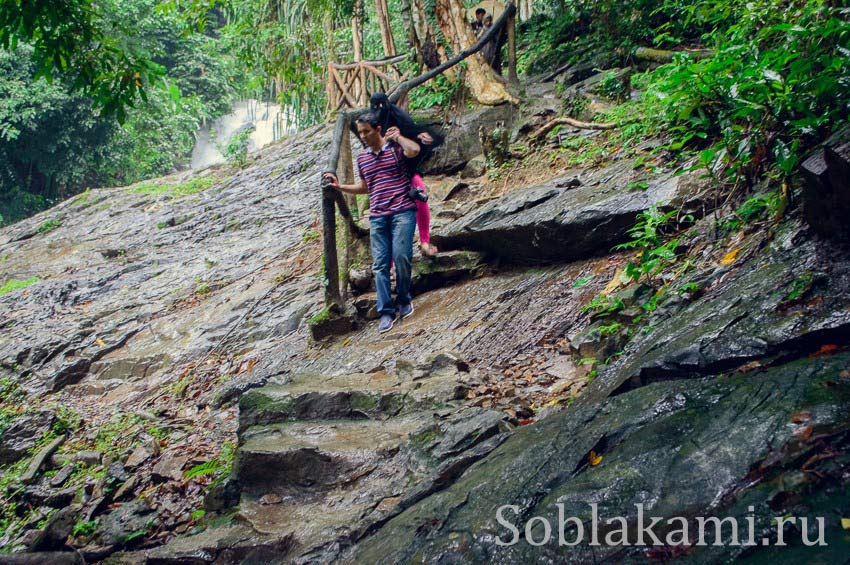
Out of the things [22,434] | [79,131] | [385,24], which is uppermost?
[385,24]

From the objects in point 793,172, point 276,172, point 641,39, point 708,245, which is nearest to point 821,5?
point 793,172

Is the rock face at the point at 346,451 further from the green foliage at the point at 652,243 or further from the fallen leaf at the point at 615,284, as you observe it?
the green foliage at the point at 652,243

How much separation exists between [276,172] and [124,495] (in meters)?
9.57

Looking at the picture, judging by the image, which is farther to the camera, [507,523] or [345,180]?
[345,180]

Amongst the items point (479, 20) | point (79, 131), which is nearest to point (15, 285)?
point (479, 20)

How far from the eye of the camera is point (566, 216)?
479 cm

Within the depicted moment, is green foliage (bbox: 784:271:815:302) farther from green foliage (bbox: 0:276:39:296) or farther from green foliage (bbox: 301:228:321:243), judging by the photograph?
green foliage (bbox: 0:276:39:296)

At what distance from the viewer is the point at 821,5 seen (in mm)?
3232

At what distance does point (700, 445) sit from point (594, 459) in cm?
39

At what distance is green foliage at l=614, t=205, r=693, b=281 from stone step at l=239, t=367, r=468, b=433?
4.29ft

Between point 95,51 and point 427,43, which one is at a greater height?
→ point 427,43

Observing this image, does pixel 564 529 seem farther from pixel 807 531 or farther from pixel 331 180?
pixel 331 180

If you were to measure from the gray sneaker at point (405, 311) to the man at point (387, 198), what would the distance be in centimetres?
10

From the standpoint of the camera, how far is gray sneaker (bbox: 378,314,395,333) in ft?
17.5
